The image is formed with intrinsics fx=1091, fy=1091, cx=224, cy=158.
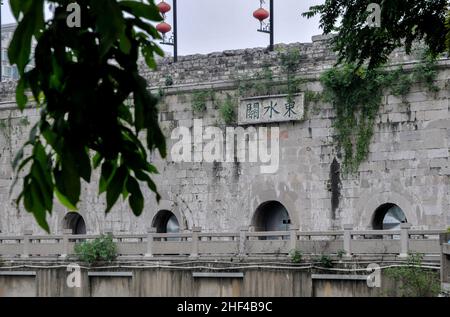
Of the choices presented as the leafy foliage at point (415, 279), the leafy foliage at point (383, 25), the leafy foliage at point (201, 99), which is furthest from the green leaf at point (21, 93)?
the leafy foliage at point (201, 99)

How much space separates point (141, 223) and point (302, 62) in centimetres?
626

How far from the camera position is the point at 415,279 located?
2022cm

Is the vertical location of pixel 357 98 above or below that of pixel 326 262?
above

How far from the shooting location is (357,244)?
22.3 m

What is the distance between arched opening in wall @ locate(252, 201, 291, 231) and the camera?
1085 inches

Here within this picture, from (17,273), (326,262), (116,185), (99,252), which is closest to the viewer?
(116,185)

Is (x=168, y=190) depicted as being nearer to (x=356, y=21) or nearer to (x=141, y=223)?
(x=141, y=223)

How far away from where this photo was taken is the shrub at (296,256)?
22.8 m

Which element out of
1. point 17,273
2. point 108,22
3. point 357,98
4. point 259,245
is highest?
point 357,98

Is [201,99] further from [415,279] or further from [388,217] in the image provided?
[415,279]

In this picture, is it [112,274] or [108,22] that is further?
[112,274]

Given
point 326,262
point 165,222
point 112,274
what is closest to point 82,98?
point 326,262
